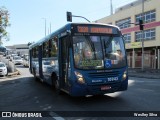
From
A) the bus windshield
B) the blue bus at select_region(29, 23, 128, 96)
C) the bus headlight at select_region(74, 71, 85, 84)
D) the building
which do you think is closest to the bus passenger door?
the blue bus at select_region(29, 23, 128, 96)

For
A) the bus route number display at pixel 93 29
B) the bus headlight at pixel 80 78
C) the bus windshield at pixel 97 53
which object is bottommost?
the bus headlight at pixel 80 78

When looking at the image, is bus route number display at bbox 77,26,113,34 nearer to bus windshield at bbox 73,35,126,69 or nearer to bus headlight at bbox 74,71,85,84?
bus windshield at bbox 73,35,126,69

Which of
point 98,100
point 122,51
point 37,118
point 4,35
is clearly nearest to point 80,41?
point 122,51

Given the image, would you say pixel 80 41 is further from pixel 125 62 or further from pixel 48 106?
pixel 48 106

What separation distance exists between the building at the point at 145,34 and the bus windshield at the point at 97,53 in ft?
83.5

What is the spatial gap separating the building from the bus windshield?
25.5 meters

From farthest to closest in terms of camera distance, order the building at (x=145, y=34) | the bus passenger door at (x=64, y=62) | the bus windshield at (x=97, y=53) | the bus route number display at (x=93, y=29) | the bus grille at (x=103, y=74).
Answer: the building at (x=145, y=34)
the bus passenger door at (x=64, y=62)
the bus route number display at (x=93, y=29)
the bus windshield at (x=97, y=53)
the bus grille at (x=103, y=74)

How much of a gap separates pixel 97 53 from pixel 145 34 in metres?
32.6

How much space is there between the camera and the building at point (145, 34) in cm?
3856

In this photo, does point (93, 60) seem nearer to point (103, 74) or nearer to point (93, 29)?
point (103, 74)

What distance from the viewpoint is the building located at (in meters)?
38.6

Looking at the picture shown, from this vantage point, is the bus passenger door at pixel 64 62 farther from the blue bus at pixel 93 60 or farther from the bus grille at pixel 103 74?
the bus grille at pixel 103 74

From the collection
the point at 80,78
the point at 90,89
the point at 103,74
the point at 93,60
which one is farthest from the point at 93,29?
the point at 90,89

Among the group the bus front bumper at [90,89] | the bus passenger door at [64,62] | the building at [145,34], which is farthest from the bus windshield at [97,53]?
the building at [145,34]
